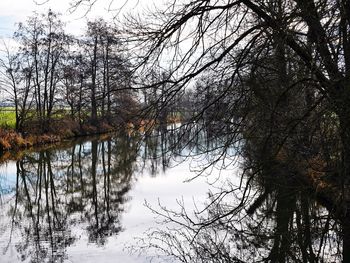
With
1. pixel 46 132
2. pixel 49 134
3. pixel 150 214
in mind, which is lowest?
pixel 150 214

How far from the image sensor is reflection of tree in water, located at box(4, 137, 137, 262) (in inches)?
338

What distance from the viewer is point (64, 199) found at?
12789 millimetres

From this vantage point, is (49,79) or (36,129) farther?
(49,79)

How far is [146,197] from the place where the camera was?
498 inches

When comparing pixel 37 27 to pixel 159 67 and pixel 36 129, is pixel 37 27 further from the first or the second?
pixel 159 67

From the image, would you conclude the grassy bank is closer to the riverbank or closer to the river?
the riverbank

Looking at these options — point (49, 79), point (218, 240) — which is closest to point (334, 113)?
point (218, 240)

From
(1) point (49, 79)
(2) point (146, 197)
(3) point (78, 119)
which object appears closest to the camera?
(2) point (146, 197)

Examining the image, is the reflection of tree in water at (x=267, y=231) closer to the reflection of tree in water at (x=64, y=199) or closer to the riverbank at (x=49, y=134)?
the reflection of tree in water at (x=64, y=199)

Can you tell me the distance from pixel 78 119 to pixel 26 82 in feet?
27.7

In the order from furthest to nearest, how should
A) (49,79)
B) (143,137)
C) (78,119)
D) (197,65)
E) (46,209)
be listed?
(78,119) < (49,79) < (46,209) < (197,65) < (143,137)

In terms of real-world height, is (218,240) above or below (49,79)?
below

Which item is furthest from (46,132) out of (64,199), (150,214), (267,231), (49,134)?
(267,231)

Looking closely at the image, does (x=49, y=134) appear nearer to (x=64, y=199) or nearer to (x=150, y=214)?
(x=64, y=199)
